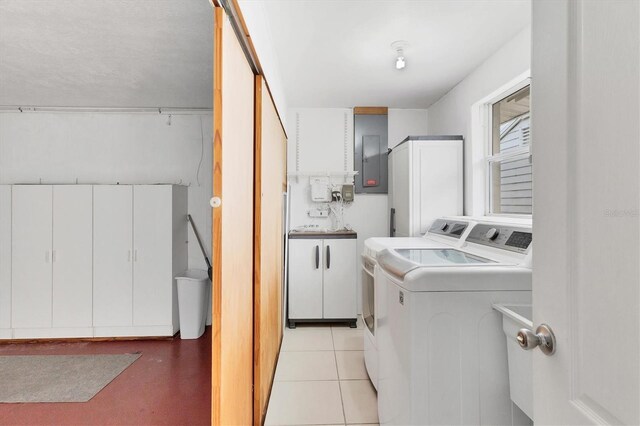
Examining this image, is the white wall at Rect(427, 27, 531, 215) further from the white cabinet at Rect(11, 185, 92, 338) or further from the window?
the white cabinet at Rect(11, 185, 92, 338)

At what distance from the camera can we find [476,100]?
2.83 m

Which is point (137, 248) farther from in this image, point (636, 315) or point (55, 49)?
point (636, 315)

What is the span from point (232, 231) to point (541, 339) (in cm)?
104

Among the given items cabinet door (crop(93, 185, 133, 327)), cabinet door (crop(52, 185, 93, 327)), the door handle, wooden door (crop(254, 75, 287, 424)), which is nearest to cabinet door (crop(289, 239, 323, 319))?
the door handle

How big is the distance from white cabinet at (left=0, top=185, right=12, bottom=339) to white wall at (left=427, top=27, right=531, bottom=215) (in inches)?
176

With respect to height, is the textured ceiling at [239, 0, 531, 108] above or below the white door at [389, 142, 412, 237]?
above

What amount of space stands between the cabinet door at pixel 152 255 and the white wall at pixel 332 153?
1425mm

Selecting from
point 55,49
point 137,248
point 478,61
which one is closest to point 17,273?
point 137,248

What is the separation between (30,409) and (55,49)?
8.10 ft

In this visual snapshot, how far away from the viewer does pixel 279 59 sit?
8.73ft

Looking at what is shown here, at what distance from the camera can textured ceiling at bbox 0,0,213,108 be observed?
1837 millimetres

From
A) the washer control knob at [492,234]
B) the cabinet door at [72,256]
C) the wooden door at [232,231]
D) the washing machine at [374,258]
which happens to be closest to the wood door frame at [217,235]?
the wooden door at [232,231]

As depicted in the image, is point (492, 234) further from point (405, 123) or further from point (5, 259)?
point (5, 259)

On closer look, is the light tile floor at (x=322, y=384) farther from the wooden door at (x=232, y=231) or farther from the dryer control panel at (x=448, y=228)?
the dryer control panel at (x=448, y=228)
